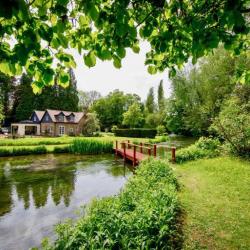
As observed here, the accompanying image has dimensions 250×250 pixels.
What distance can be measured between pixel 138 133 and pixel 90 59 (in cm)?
4425

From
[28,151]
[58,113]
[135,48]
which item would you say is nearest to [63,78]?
[135,48]

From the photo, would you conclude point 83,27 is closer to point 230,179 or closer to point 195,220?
point 195,220

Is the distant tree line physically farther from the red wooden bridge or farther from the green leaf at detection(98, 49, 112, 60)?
the green leaf at detection(98, 49, 112, 60)

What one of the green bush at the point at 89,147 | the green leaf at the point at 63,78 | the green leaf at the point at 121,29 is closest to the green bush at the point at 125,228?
the green leaf at the point at 63,78

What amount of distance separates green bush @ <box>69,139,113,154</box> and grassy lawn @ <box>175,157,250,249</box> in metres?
13.8

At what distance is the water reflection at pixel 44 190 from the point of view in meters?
7.51

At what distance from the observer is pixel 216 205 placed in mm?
6848

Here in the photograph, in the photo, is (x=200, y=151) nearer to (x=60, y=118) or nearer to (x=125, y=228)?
(x=125, y=228)

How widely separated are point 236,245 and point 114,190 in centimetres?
778

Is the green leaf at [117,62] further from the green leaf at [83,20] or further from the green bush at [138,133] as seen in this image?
the green bush at [138,133]

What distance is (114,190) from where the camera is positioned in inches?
470

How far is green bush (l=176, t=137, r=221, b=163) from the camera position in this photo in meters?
14.4

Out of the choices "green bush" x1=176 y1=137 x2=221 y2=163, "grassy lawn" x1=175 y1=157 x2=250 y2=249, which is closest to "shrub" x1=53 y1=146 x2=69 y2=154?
"green bush" x1=176 y1=137 x2=221 y2=163

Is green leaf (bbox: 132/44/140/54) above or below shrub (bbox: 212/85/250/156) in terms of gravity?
above
